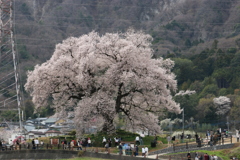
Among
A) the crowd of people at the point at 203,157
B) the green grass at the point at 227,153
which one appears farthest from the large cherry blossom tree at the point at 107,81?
the crowd of people at the point at 203,157

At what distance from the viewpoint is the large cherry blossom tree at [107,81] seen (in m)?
50.1

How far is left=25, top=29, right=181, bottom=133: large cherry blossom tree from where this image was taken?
50.1 metres

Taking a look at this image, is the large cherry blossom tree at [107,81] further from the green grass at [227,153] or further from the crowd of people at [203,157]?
the crowd of people at [203,157]

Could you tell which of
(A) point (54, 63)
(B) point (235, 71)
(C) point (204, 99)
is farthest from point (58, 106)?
(B) point (235, 71)

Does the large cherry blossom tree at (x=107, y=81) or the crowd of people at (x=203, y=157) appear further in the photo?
the large cherry blossom tree at (x=107, y=81)

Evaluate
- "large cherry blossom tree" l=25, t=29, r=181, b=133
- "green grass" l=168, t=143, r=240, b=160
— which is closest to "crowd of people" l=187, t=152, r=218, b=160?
"green grass" l=168, t=143, r=240, b=160

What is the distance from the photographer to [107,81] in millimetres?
51250

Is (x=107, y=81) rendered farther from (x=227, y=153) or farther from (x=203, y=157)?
(x=227, y=153)

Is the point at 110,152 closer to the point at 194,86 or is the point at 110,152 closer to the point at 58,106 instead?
the point at 58,106

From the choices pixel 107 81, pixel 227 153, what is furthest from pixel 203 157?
pixel 107 81

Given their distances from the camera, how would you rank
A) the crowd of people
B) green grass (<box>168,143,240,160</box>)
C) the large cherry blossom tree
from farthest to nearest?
1. the large cherry blossom tree
2. green grass (<box>168,143,240,160</box>)
3. the crowd of people

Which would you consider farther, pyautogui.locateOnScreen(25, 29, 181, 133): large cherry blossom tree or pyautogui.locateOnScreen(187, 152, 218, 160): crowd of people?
pyautogui.locateOnScreen(25, 29, 181, 133): large cherry blossom tree

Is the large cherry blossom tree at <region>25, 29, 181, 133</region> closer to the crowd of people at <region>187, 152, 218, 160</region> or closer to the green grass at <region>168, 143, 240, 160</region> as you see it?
the green grass at <region>168, 143, 240, 160</region>

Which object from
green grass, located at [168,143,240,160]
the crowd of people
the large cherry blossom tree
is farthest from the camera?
the large cherry blossom tree
